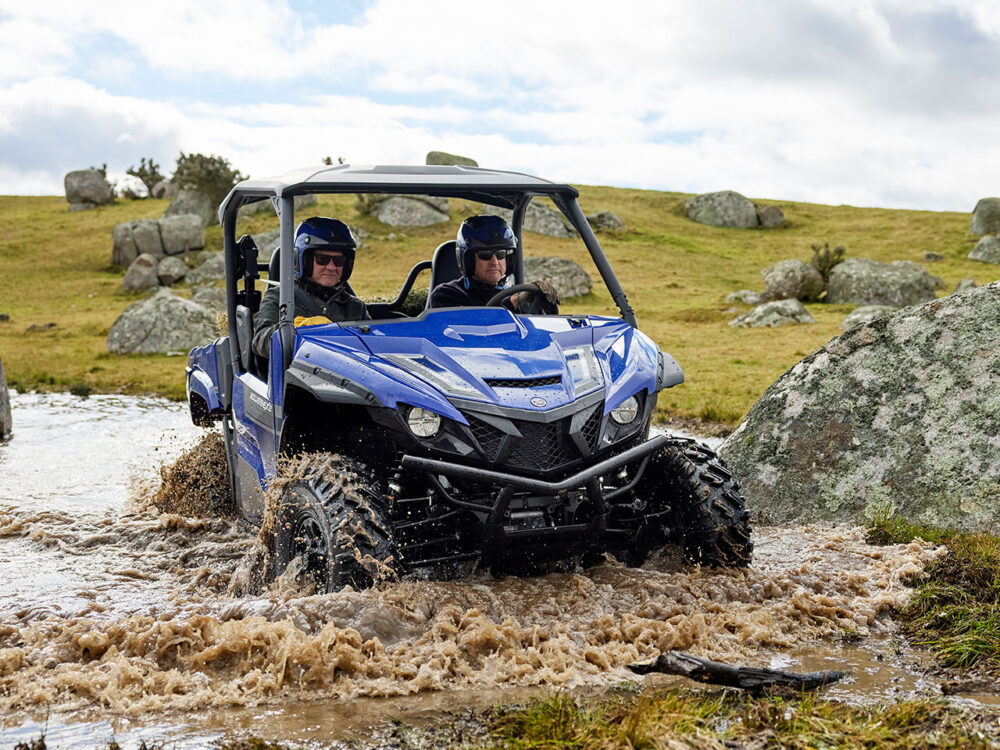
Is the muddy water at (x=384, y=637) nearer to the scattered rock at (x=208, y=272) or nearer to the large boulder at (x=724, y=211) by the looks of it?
the scattered rock at (x=208, y=272)

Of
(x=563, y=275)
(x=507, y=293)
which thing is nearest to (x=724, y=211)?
(x=563, y=275)

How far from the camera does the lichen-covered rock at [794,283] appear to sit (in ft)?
104

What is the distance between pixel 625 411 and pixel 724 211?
2101 inches

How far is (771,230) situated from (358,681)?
54.0 meters

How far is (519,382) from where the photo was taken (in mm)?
4816

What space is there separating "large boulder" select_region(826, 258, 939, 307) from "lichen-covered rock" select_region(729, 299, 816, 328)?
5173mm

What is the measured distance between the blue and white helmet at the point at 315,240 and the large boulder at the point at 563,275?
24.5 meters

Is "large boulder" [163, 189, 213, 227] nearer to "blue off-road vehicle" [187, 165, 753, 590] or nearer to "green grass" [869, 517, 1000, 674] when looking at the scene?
"blue off-road vehicle" [187, 165, 753, 590]

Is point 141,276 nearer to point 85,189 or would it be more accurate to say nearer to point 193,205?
point 193,205

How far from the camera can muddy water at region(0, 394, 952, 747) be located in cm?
389

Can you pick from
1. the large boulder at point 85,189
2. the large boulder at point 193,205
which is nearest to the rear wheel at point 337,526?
the large boulder at point 193,205

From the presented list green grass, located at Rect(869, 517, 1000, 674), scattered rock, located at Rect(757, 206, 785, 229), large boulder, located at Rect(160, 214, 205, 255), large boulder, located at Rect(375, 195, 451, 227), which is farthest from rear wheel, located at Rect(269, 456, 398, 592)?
scattered rock, located at Rect(757, 206, 785, 229)

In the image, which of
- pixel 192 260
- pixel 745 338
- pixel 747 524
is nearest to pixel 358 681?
pixel 747 524

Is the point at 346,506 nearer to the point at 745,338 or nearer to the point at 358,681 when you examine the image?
the point at 358,681
